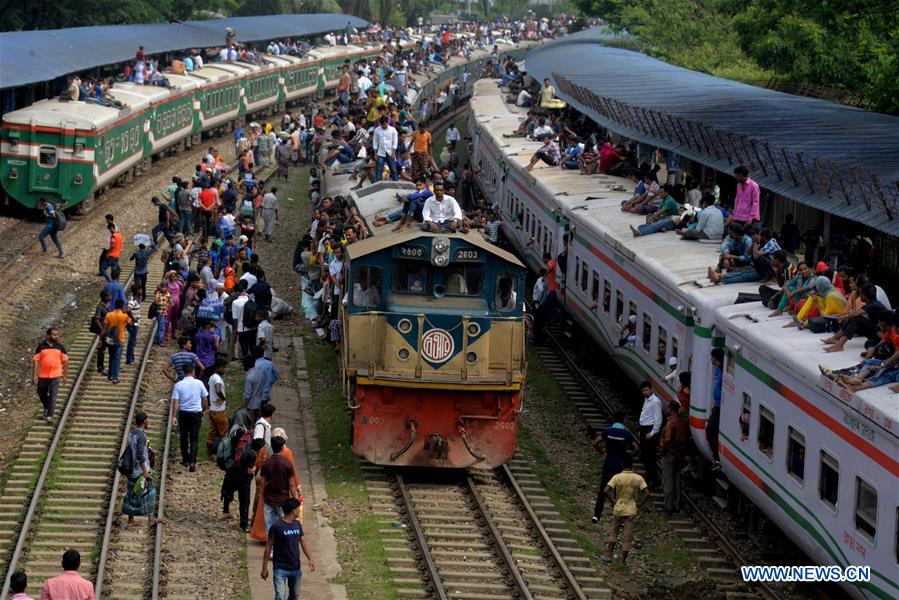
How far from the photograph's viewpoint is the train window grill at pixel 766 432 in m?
15.6

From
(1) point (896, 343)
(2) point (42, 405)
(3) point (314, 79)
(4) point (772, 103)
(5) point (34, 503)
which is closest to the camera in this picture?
(1) point (896, 343)

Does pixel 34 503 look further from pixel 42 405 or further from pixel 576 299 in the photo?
pixel 576 299

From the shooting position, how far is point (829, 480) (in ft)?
46.3

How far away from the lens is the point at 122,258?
31609 mm

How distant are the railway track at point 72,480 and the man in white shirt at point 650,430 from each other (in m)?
6.46

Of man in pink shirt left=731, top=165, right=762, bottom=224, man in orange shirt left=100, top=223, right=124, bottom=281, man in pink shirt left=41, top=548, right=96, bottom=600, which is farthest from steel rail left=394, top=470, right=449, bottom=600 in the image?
man in orange shirt left=100, top=223, right=124, bottom=281

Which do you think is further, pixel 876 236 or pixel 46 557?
pixel 876 236

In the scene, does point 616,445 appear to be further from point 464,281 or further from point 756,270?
point 756,270

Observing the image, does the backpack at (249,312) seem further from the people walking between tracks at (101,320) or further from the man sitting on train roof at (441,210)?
the man sitting on train roof at (441,210)

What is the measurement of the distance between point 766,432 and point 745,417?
24.4 inches

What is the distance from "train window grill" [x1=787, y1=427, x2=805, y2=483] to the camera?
14.8 m

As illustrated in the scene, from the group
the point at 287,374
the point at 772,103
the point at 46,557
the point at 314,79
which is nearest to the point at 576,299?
the point at 287,374

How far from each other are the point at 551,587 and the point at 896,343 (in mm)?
4458

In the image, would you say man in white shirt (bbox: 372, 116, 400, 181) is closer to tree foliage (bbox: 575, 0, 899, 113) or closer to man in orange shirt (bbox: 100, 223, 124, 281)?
man in orange shirt (bbox: 100, 223, 124, 281)
